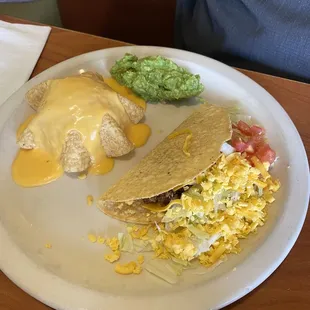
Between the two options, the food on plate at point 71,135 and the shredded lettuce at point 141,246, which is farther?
the food on plate at point 71,135

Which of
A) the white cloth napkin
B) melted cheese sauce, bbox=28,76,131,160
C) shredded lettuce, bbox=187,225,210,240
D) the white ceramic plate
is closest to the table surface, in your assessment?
the white ceramic plate

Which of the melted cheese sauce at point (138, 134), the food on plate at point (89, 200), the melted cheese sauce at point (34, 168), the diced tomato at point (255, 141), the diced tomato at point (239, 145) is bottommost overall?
the food on plate at point (89, 200)

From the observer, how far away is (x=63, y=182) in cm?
129

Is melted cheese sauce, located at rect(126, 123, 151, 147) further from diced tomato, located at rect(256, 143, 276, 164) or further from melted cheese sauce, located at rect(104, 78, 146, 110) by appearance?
diced tomato, located at rect(256, 143, 276, 164)

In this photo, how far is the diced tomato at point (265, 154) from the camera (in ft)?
4.09

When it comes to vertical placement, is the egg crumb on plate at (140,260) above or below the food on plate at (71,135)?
below

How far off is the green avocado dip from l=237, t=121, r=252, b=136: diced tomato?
163mm

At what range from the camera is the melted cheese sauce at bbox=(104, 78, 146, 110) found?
4.80 feet

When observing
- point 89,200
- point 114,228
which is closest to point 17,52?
point 89,200

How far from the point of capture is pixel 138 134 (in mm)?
1403

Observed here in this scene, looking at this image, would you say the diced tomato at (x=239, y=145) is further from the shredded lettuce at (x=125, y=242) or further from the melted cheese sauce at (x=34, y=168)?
the melted cheese sauce at (x=34, y=168)

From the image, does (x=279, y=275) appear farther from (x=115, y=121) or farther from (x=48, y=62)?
(x=48, y=62)

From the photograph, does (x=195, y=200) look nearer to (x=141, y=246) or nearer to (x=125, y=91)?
(x=141, y=246)

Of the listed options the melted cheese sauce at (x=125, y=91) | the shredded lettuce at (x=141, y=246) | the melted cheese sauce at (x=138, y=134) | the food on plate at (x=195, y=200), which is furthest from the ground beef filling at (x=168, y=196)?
the melted cheese sauce at (x=125, y=91)
